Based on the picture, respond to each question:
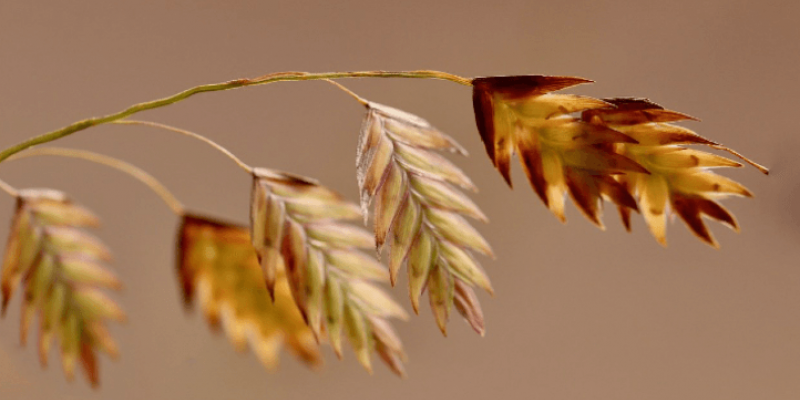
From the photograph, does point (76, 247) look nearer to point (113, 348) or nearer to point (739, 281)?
point (113, 348)

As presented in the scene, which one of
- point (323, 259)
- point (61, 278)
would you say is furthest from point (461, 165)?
point (61, 278)

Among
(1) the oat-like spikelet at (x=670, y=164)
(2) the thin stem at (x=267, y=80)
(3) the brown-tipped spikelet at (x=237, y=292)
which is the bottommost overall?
Answer: (3) the brown-tipped spikelet at (x=237, y=292)

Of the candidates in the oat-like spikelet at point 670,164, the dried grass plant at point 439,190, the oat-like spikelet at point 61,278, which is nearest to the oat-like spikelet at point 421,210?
the dried grass plant at point 439,190

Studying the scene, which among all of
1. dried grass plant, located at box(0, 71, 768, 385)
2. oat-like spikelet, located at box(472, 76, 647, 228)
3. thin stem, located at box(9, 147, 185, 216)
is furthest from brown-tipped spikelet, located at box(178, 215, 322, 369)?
oat-like spikelet, located at box(472, 76, 647, 228)

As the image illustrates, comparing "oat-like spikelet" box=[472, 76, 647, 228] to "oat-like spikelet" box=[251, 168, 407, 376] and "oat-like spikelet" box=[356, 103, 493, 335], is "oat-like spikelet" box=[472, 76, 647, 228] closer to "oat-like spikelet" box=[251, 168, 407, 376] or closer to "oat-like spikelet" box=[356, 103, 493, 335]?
"oat-like spikelet" box=[356, 103, 493, 335]

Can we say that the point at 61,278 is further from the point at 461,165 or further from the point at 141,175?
the point at 461,165

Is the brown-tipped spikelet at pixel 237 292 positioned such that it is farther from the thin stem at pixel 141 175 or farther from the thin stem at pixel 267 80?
the thin stem at pixel 267 80
